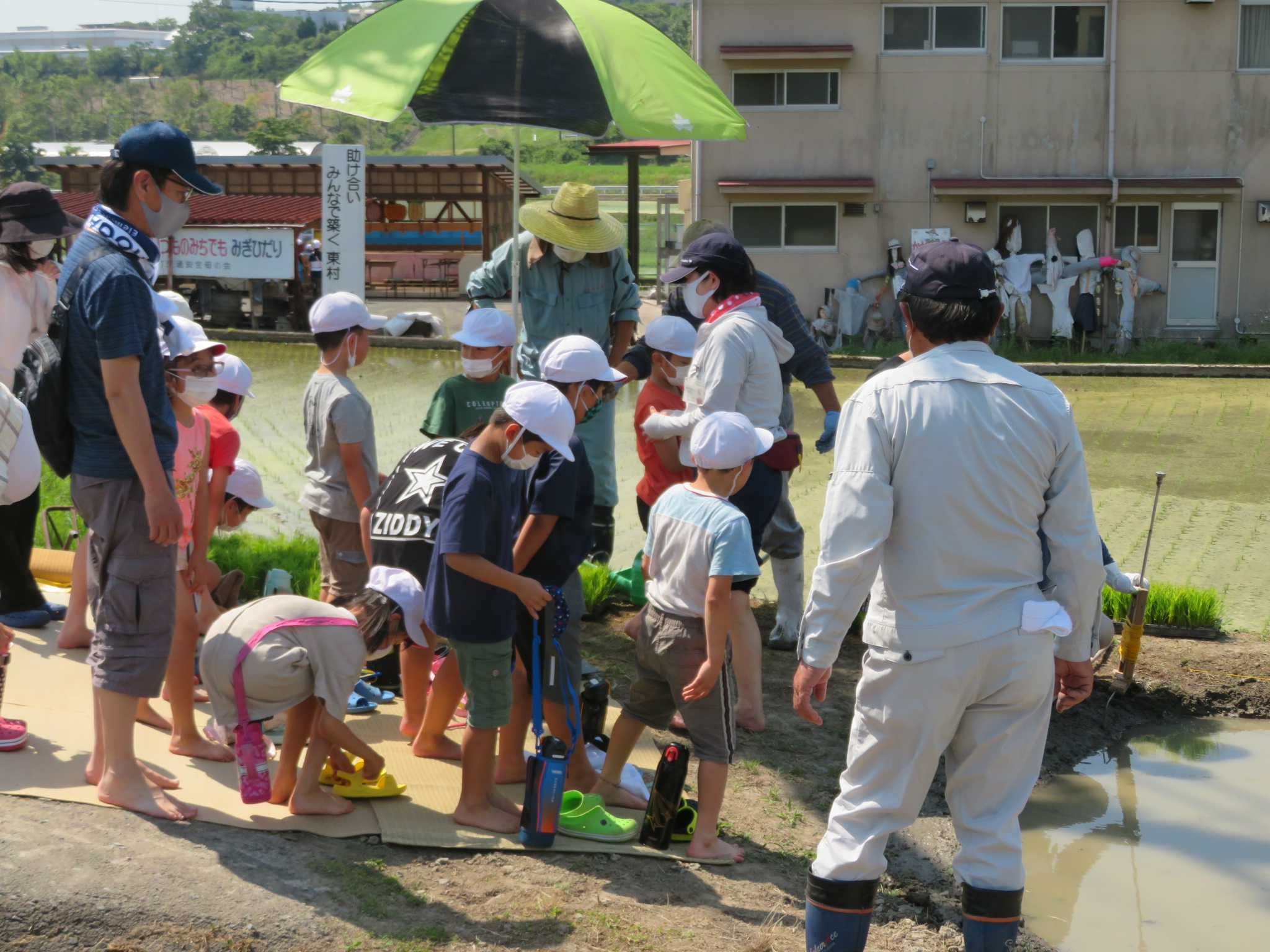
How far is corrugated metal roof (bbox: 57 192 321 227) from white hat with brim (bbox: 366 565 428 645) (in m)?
17.6

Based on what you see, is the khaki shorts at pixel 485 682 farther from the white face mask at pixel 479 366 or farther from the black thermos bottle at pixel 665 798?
the white face mask at pixel 479 366

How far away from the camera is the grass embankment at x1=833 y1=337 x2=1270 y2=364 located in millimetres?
18859

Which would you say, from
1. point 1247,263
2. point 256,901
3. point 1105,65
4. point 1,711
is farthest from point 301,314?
point 256,901

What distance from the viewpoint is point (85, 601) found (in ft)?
16.0

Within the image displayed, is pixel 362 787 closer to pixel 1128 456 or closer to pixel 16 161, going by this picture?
pixel 1128 456

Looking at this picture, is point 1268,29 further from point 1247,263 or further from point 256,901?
point 256,901

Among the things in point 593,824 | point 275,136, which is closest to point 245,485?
point 593,824

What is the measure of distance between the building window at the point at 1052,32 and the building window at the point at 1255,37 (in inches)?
89.6

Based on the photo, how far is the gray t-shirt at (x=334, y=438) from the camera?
4.50 meters

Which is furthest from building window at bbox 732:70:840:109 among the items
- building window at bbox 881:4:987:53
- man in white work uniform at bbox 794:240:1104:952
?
man in white work uniform at bbox 794:240:1104:952

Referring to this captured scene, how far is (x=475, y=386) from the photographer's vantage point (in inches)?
192

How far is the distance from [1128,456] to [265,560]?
26.1 ft

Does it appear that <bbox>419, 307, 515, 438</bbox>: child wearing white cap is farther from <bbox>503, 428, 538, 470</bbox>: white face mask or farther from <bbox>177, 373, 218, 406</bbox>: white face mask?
<bbox>503, 428, 538, 470</bbox>: white face mask

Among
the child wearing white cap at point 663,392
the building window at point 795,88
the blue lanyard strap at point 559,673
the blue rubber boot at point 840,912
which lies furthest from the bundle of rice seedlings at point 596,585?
the building window at point 795,88
